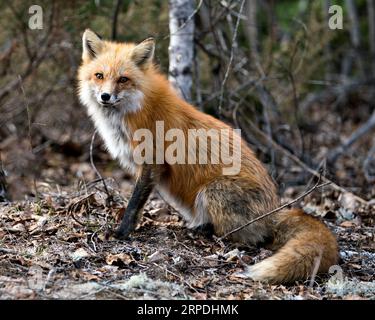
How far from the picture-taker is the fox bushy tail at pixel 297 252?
18.1ft

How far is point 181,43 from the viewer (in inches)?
336

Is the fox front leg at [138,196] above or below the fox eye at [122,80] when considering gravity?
below

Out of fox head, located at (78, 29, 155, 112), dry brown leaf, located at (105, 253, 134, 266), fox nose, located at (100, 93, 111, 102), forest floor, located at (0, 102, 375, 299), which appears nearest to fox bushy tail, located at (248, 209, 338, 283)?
forest floor, located at (0, 102, 375, 299)

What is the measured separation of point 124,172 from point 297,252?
7.01 metres

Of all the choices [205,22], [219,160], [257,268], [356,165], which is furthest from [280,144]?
Result: [257,268]

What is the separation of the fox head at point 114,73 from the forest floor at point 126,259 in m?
1.31

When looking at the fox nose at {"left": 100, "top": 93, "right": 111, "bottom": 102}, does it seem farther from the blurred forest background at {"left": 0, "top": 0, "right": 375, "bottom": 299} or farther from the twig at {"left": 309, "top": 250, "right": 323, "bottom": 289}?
the twig at {"left": 309, "top": 250, "right": 323, "bottom": 289}

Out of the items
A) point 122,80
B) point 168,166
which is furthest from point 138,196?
point 122,80

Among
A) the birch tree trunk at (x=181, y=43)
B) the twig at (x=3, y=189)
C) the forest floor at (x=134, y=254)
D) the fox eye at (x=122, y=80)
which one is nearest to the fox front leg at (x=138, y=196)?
the forest floor at (x=134, y=254)

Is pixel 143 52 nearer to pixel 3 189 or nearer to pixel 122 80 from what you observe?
pixel 122 80

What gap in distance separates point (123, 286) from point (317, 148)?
884cm

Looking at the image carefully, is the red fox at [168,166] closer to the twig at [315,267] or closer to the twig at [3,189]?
the twig at [315,267]

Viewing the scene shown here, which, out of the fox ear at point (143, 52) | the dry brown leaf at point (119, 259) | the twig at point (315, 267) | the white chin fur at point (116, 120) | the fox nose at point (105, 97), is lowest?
the twig at point (315, 267)
